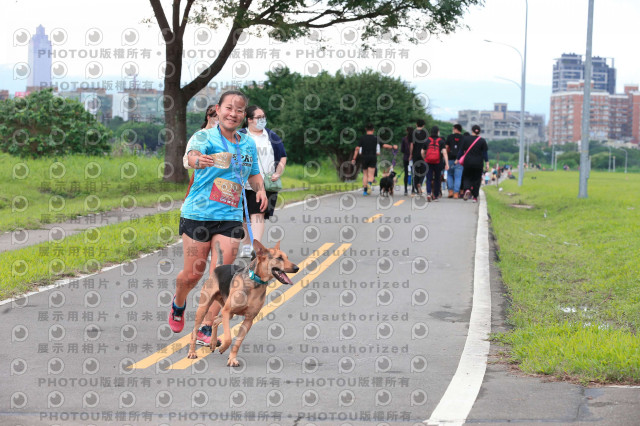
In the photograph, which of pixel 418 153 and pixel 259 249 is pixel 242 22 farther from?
pixel 259 249

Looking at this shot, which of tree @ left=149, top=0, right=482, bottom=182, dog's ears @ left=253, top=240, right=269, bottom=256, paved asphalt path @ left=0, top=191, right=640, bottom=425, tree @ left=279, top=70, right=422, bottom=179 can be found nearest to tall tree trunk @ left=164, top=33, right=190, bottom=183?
tree @ left=149, top=0, right=482, bottom=182

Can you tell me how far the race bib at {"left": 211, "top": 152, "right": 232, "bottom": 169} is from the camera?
6797mm

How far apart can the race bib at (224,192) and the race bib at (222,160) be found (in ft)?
0.47

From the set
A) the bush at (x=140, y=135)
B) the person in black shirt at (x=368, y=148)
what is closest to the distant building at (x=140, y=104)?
the bush at (x=140, y=135)

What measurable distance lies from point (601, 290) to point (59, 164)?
1860 cm

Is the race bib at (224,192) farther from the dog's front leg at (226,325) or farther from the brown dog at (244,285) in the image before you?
the dog's front leg at (226,325)

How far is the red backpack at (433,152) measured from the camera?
2412 centimetres

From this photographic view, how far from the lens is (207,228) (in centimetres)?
698

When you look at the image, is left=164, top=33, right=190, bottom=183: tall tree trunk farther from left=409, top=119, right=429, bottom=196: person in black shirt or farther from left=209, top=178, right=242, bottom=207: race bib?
left=209, top=178, right=242, bottom=207: race bib

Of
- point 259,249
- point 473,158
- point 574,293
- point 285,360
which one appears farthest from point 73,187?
point 259,249

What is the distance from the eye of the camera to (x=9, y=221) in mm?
16031

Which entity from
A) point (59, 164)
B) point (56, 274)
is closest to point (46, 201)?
point (59, 164)

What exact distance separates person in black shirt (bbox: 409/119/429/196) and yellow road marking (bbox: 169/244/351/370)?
1082 cm

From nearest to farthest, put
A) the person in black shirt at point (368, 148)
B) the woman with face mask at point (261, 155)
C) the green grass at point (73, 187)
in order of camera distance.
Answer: the woman with face mask at point (261, 155) → the green grass at point (73, 187) → the person in black shirt at point (368, 148)
